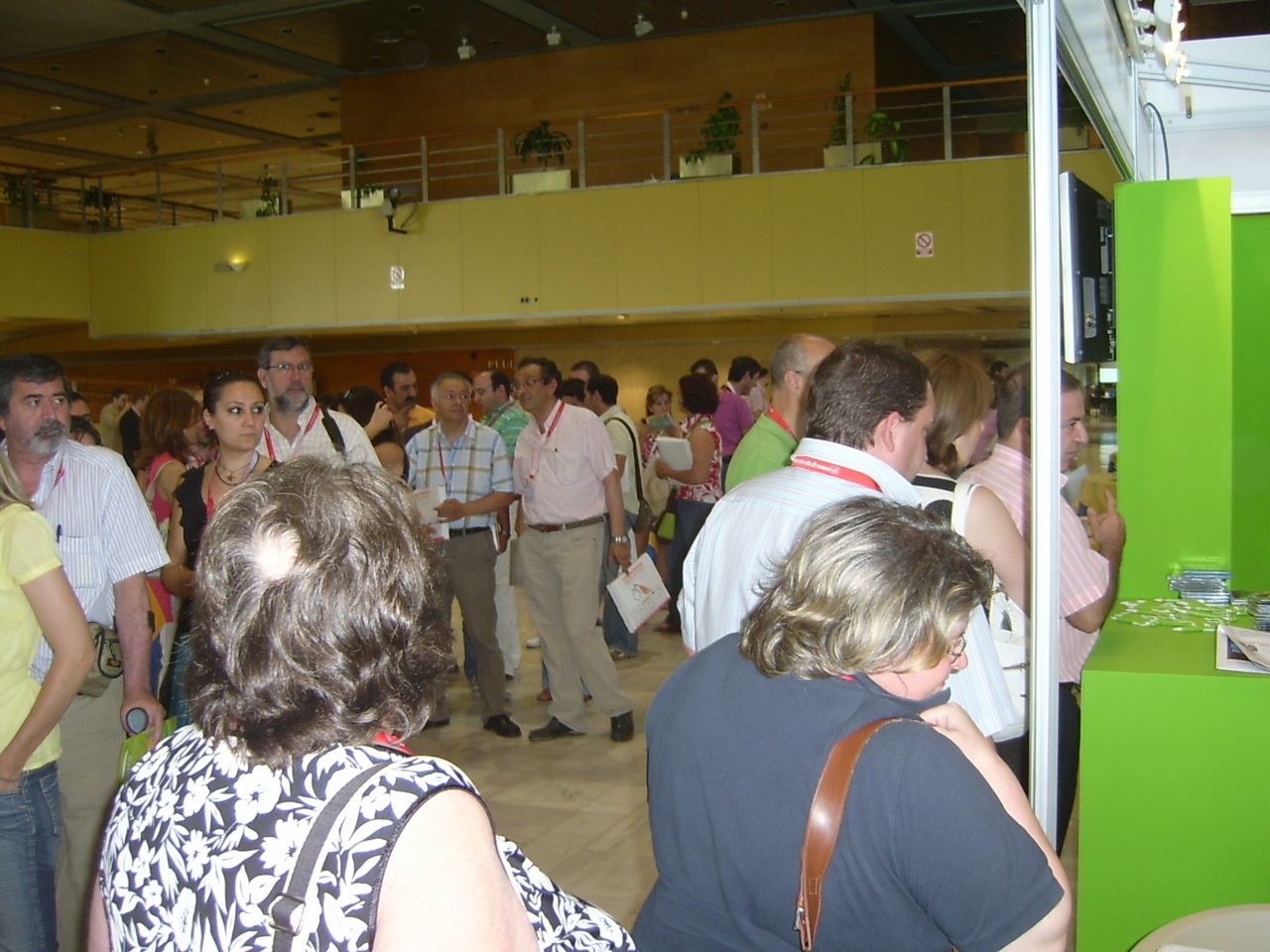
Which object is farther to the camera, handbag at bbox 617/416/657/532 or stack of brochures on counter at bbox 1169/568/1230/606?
handbag at bbox 617/416/657/532

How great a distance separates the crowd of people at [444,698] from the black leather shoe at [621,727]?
8.81ft

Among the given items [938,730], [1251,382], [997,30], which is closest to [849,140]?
[997,30]

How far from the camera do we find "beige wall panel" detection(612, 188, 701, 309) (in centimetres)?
1189

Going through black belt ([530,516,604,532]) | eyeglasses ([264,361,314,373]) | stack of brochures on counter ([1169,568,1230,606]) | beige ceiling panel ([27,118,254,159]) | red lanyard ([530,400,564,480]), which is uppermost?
beige ceiling panel ([27,118,254,159])

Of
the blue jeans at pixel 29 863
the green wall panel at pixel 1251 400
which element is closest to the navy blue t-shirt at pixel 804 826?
the blue jeans at pixel 29 863

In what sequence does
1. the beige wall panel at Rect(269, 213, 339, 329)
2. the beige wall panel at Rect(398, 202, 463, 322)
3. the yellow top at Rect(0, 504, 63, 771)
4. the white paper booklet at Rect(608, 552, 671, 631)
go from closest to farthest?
the yellow top at Rect(0, 504, 63, 771) → the white paper booklet at Rect(608, 552, 671, 631) → the beige wall panel at Rect(398, 202, 463, 322) → the beige wall panel at Rect(269, 213, 339, 329)

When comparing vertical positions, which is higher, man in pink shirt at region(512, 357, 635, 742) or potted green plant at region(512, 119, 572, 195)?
potted green plant at region(512, 119, 572, 195)

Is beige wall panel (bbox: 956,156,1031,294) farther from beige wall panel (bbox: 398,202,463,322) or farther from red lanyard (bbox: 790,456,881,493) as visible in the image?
red lanyard (bbox: 790,456,881,493)

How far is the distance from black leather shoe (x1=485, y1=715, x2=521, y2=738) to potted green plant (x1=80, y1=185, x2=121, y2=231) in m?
12.4

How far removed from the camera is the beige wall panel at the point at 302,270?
13.5m

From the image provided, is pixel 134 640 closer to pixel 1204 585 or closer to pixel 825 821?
pixel 825 821

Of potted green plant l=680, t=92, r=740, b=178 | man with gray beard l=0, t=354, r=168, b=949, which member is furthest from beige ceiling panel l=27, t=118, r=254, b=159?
man with gray beard l=0, t=354, r=168, b=949

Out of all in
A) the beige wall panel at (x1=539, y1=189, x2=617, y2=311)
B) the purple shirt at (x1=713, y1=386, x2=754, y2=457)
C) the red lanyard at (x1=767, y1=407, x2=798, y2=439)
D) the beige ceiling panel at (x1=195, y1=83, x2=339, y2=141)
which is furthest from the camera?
the beige ceiling panel at (x1=195, y1=83, x2=339, y2=141)

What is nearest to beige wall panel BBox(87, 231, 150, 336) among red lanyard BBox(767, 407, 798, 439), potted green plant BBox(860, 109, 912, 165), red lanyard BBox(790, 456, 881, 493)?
potted green plant BBox(860, 109, 912, 165)
